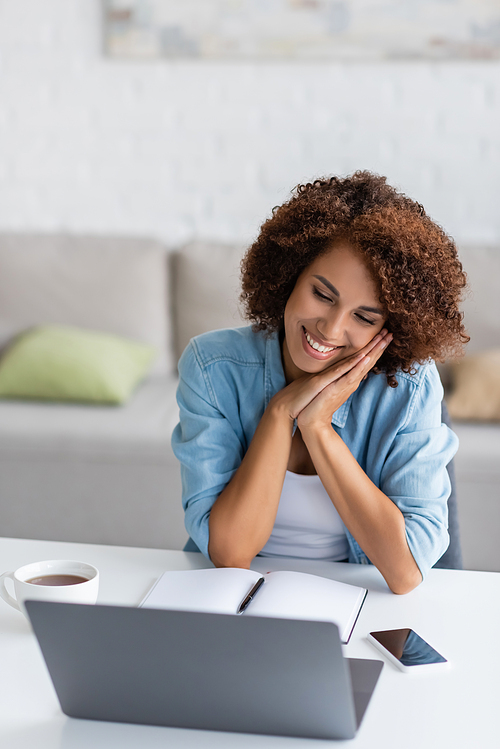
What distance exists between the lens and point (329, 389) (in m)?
1.19

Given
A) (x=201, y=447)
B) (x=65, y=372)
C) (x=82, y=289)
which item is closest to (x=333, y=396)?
(x=201, y=447)

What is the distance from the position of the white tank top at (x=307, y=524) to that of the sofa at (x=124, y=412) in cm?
100

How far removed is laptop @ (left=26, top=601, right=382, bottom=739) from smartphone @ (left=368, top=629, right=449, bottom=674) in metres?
0.11

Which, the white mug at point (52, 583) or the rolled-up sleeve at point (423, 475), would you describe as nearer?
the white mug at point (52, 583)

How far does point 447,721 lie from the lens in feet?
2.33

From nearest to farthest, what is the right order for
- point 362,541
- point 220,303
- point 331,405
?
1. point 362,541
2. point 331,405
3. point 220,303

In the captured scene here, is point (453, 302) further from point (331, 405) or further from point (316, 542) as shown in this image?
point (316, 542)

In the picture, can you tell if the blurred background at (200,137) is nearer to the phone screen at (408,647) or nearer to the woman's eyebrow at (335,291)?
the woman's eyebrow at (335,291)

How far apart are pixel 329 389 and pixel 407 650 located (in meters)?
0.46

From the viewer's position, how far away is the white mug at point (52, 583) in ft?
2.71

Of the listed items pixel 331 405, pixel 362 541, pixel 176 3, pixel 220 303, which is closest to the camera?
pixel 362 541

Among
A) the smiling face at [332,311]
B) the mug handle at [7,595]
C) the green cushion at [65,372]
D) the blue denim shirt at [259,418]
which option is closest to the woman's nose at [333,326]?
the smiling face at [332,311]

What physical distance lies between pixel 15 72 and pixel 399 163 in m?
1.52

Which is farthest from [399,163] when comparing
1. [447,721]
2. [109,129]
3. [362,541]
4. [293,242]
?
[447,721]
